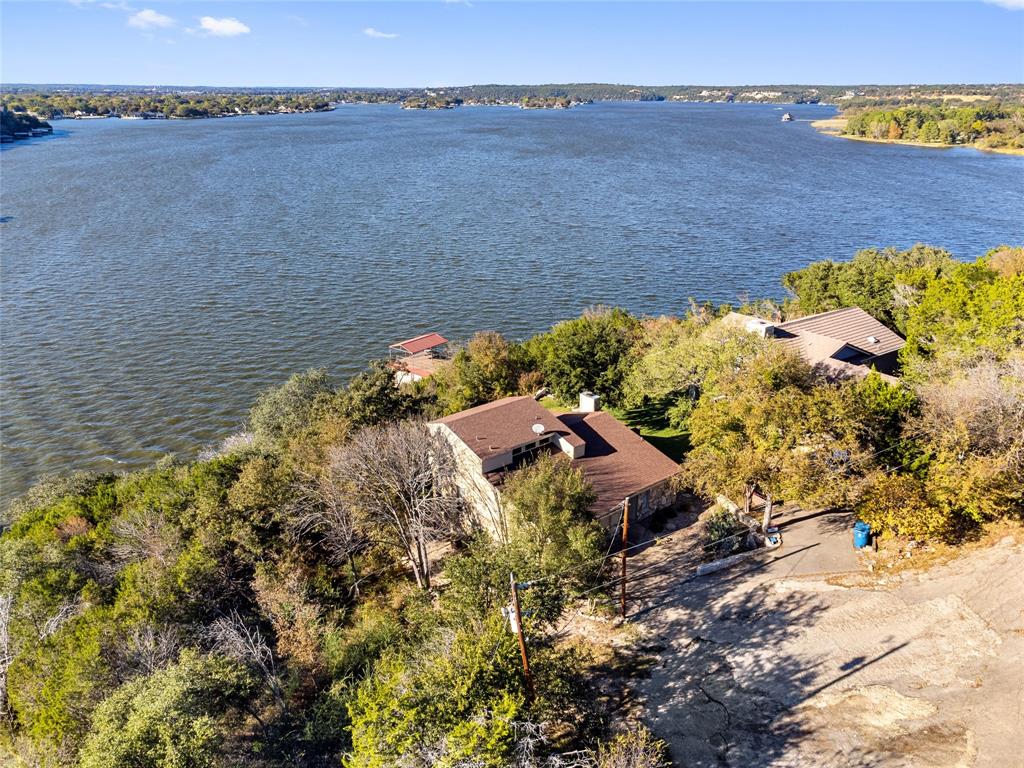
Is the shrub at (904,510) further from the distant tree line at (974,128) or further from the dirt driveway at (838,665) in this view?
the distant tree line at (974,128)

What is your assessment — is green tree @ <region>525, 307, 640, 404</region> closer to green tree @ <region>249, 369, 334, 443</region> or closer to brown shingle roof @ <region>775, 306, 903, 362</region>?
brown shingle roof @ <region>775, 306, 903, 362</region>

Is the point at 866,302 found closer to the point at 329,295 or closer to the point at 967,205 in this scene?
the point at 329,295

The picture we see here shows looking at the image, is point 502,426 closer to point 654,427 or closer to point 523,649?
point 654,427

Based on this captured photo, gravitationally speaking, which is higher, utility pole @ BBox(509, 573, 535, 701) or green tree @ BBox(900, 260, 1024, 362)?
green tree @ BBox(900, 260, 1024, 362)

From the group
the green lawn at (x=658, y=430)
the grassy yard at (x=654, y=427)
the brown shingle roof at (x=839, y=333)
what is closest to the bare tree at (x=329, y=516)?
the grassy yard at (x=654, y=427)

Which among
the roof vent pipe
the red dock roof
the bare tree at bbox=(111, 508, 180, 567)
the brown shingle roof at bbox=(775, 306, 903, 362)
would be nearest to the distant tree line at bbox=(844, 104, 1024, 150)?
the brown shingle roof at bbox=(775, 306, 903, 362)

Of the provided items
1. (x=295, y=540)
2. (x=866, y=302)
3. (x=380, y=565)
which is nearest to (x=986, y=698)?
(x=380, y=565)
